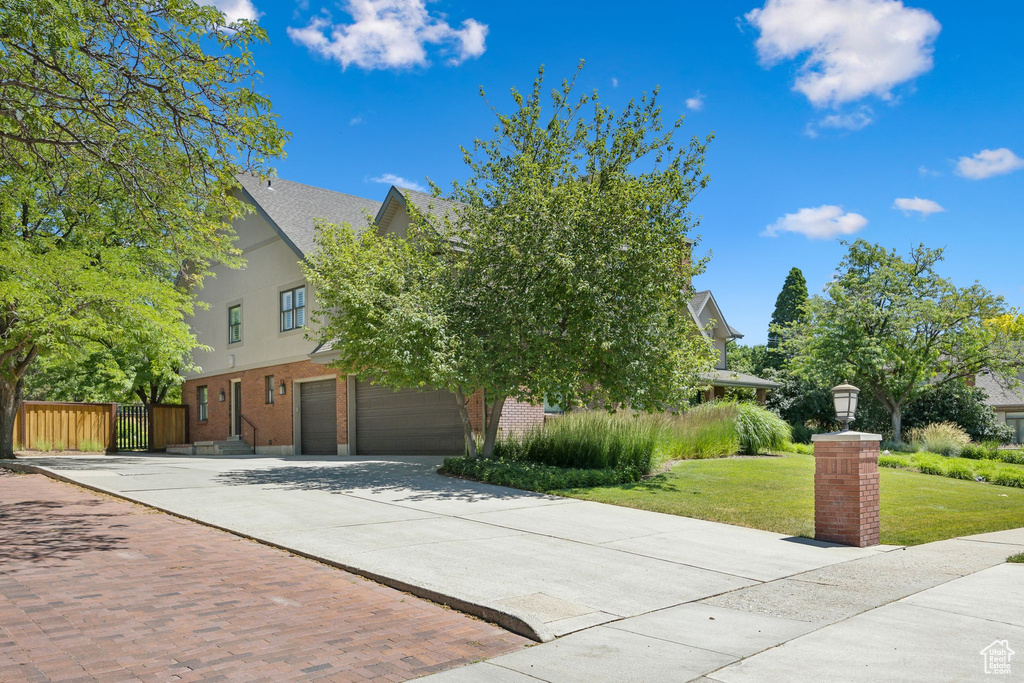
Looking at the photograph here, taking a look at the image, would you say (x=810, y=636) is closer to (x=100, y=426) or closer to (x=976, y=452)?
(x=976, y=452)

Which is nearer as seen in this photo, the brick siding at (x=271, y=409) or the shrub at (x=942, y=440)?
the brick siding at (x=271, y=409)

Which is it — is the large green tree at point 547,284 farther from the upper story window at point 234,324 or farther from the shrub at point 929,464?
the upper story window at point 234,324

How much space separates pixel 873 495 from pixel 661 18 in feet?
31.6

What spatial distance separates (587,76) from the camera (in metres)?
15.2

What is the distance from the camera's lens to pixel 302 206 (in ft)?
83.6

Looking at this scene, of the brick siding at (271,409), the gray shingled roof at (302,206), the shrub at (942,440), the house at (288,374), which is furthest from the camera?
the shrub at (942,440)

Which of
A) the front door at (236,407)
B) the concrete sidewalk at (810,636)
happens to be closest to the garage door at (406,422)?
the front door at (236,407)

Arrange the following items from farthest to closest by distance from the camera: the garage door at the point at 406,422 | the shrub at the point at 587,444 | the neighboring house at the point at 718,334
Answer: the neighboring house at the point at 718,334 < the garage door at the point at 406,422 < the shrub at the point at 587,444

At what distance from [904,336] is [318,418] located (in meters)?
20.8

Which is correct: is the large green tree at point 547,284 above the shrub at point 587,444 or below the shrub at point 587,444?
above

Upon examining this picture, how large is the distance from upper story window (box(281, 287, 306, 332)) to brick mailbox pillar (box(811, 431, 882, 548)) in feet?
57.9

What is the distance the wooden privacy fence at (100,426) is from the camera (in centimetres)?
2378

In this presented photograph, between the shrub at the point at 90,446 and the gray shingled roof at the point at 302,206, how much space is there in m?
9.96

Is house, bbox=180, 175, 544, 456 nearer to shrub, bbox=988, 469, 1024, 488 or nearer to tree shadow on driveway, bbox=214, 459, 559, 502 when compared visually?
tree shadow on driveway, bbox=214, 459, 559, 502
